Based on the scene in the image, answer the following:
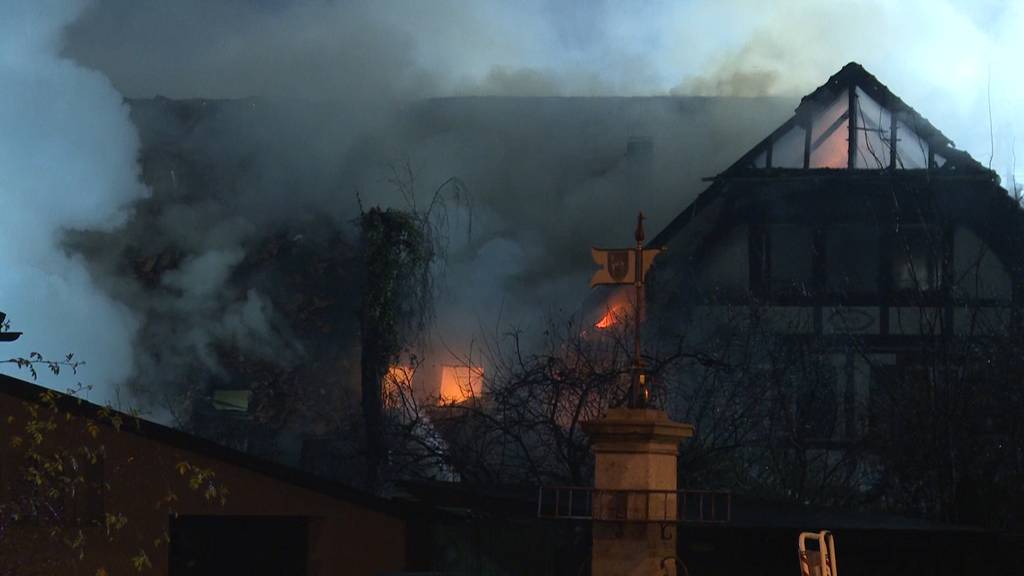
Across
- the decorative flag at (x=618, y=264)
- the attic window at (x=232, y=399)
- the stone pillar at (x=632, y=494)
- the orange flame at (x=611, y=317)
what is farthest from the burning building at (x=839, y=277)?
the stone pillar at (x=632, y=494)

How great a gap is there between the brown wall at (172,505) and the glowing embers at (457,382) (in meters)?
7.71

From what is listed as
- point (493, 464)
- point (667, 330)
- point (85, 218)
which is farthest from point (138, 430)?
point (85, 218)

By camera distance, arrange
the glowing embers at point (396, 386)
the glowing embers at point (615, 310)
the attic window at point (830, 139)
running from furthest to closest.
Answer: the attic window at point (830, 139)
the glowing embers at point (615, 310)
the glowing embers at point (396, 386)

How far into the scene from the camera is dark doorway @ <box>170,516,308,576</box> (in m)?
16.5

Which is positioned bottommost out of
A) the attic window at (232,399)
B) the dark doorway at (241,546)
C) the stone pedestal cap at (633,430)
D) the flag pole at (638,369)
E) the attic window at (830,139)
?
the dark doorway at (241,546)

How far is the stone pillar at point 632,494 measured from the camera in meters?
11.4

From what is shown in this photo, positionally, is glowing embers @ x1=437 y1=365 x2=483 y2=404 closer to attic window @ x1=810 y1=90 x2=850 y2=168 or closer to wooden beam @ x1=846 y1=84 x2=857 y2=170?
attic window @ x1=810 y1=90 x2=850 y2=168

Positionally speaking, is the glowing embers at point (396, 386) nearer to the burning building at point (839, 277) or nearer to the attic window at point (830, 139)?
the burning building at point (839, 277)

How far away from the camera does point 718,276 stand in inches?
971

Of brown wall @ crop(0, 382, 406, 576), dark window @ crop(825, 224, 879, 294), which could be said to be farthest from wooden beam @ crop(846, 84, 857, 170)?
brown wall @ crop(0, 382, 406, 576)

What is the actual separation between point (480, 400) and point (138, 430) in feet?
25.3

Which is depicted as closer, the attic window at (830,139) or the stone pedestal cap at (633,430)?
the stone pedestal cap at (633,430)

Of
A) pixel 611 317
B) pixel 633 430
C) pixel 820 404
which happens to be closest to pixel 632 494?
pixel 633 430

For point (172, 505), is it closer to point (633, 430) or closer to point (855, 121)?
point (633, 430)
